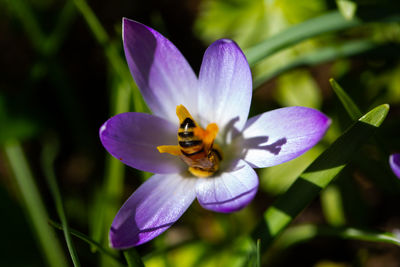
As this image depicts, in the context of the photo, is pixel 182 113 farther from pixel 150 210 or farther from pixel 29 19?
pixel 29 19

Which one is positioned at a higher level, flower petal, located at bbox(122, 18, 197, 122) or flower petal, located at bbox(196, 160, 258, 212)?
flower petal, located at bbox(122, 18, 197, 122)

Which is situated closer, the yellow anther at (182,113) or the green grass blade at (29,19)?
the yellow anther at (182,113)

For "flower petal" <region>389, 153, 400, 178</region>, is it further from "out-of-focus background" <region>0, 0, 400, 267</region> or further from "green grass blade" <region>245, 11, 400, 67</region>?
"green grass blade" <region>245, 11, 400, 67</region>

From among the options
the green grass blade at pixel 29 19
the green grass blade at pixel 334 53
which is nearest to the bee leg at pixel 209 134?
the green grass blade at pixel 334 53

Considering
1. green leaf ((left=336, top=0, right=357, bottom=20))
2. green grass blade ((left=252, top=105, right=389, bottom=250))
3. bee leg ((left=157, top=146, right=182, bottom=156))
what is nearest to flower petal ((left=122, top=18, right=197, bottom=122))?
bee leg ((left=157, top=146, right=182, bottom=156))

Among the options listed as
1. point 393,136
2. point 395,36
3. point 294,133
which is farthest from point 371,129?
point 395,36

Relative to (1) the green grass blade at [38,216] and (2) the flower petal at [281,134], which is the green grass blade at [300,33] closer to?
(2) the flower petal at [281,134]
